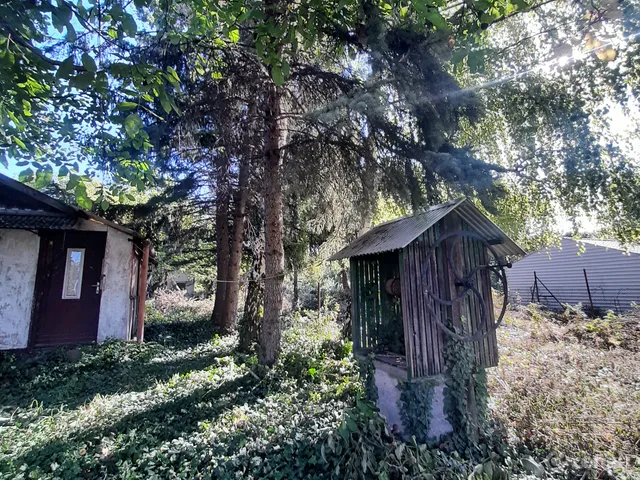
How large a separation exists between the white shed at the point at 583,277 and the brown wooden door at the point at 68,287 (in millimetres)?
14075

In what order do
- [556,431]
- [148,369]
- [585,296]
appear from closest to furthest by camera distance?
1. [556,431]
2. [148,369]
3. [585,296]

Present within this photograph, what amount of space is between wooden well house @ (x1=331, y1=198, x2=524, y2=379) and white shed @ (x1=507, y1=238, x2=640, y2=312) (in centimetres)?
914

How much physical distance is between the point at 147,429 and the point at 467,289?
13.8 feet

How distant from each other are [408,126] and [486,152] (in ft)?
8.65

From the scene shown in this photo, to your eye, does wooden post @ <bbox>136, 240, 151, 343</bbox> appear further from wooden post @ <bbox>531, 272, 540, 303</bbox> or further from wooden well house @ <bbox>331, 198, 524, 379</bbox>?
wooden post @ <bbox>531, 272, 540, 303</bbox>

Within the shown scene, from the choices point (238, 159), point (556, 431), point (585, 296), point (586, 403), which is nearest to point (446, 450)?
point (556, 431)

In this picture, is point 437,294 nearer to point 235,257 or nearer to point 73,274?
point 235,257

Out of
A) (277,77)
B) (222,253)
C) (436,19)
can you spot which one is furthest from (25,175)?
(222,253)

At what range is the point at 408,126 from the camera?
15.5ft

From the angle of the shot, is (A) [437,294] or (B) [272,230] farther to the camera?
(B) [272,230]

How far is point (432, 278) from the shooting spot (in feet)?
12.8

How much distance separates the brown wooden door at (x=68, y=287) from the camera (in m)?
7.61

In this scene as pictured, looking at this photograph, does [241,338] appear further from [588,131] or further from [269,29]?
[588,131]

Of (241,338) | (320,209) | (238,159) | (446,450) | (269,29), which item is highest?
(238,159)
